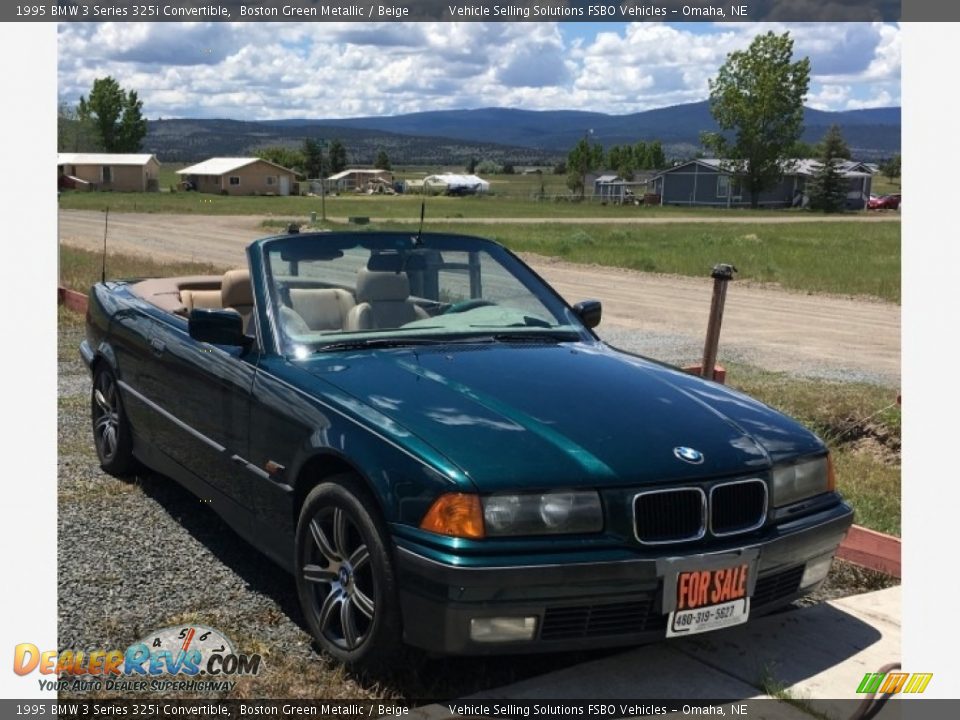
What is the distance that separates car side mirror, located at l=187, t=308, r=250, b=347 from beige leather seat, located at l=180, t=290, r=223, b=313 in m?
1.82

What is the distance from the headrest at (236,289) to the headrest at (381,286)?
0.84 metres

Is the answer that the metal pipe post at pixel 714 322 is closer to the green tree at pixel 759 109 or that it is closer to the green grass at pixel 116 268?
the green grass at pixel 116 268

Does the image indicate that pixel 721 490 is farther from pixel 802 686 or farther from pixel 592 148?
pixel 592 148

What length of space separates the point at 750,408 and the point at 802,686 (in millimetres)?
1065

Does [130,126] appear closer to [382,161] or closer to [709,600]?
[382,161]

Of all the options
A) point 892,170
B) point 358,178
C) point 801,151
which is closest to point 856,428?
point 358,178

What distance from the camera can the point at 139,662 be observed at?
384 cm

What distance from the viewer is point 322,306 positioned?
4.83 metres

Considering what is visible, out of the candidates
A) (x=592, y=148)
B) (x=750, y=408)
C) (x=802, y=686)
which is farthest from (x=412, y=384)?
(x=592, y=148)

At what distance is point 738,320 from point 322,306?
1204 centimetres

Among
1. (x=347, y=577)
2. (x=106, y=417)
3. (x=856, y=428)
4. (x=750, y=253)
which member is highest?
(x=750, y=253)

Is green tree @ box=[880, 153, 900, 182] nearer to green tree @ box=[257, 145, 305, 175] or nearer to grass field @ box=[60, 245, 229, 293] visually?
green tree @ box=[257, 145, 305, 175]

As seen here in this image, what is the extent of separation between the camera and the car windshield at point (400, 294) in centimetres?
468

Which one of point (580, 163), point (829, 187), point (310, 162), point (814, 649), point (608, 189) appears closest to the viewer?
point (814, 649)
